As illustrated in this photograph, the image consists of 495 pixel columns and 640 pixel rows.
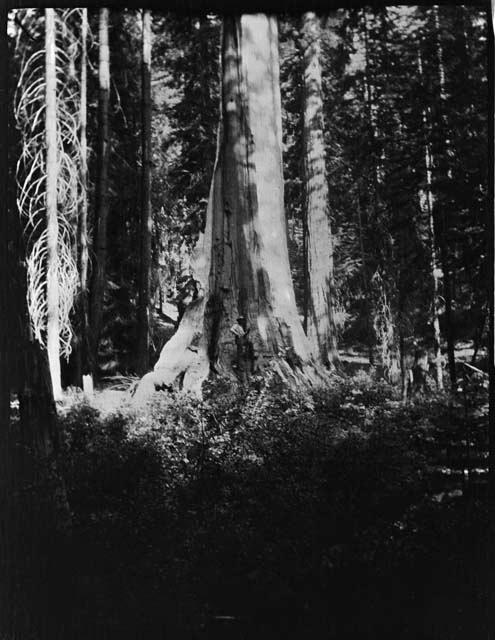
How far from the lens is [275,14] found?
4.52 m

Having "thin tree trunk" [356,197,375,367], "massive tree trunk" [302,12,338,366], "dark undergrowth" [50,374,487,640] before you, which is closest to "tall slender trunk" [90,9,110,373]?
"dark undergrowth" [50,374,487,640]

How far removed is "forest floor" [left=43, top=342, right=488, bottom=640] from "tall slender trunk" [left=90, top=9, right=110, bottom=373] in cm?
47

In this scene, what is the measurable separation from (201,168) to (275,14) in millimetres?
984

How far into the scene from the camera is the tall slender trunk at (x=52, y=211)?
4.50 metres

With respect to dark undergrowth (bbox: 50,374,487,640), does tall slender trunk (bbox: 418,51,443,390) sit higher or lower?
higher

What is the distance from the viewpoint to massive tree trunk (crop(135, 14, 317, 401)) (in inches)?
180

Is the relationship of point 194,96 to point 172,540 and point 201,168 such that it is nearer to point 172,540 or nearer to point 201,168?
point 201,168

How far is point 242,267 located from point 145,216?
0.65 meters

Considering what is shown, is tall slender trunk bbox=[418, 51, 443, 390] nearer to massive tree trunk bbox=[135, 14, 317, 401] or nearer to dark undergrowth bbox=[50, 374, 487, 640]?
dark undergrowth bbox=[50, 374, 487, 640]

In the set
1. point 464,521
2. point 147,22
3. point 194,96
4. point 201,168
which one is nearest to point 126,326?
point 201,168

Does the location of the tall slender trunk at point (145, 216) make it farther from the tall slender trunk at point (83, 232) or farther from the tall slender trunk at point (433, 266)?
the tall slender trunk at point (433, 266)

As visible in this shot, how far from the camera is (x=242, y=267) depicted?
464 centimetres

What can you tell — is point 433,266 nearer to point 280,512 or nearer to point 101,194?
point 280,512

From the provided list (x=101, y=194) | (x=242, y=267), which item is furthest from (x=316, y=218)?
(x=101, y=194)
